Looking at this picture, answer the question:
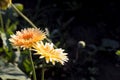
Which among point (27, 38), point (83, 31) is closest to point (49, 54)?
point (27, 38)

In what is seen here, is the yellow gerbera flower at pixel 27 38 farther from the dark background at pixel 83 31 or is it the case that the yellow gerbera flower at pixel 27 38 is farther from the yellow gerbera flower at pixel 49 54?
the dark background at pixel 83 31

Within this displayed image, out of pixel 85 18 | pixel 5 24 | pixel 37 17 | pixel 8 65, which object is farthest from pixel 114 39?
pixel 8 65

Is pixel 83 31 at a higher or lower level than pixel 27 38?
higher

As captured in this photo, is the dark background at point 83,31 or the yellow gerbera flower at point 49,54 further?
the dark background at point 83,31

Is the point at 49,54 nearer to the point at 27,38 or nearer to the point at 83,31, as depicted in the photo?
the point at 27,38

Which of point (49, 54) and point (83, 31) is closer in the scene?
point (49, 54)

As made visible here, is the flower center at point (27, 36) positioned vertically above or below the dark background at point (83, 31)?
below

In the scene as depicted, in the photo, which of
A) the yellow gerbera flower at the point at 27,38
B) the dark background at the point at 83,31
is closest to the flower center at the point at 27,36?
the yellow gerbera flower at the point at 27,38

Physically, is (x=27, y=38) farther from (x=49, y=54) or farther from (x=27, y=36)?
(x=49, y=54)

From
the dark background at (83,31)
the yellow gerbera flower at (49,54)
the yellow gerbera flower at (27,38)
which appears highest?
the dark background at (83,31)
